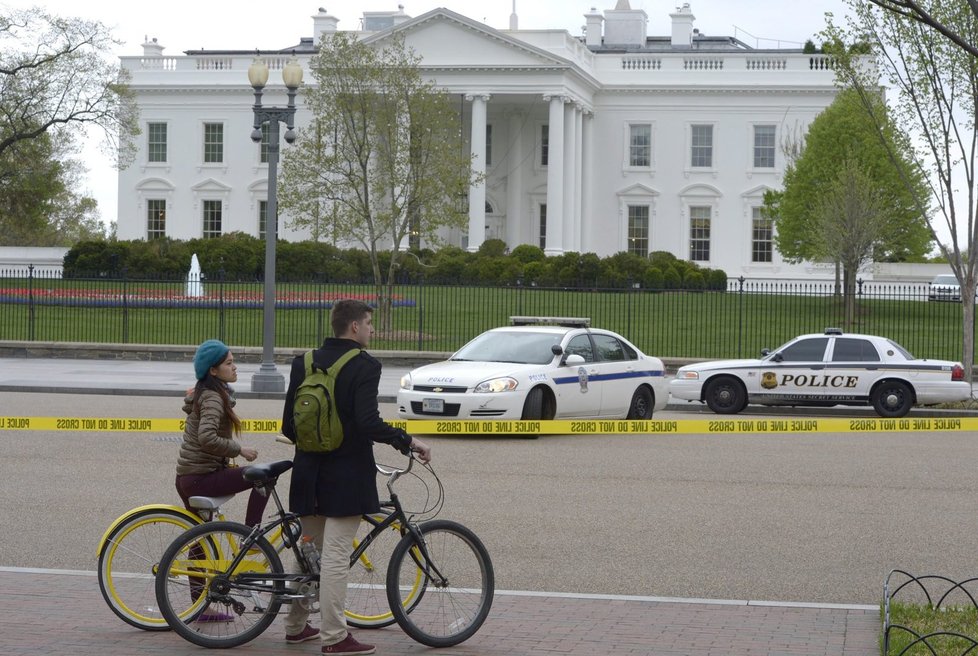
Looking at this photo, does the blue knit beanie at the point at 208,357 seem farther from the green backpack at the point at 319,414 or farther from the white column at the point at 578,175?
the white column at the point at 578,175

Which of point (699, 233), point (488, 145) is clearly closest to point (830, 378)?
point (699, 233)

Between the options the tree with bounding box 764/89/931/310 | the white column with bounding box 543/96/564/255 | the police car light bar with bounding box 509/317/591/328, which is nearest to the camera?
the police car light bar with bounding box 509/317/591/328

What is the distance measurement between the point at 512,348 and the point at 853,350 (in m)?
6.47

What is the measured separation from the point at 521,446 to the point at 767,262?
52.3 meters

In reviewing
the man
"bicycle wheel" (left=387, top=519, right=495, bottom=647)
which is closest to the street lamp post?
"bicycle wheel" (left=387, top=519, right=495, bottom=647)

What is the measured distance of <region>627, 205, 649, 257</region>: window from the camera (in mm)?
68188

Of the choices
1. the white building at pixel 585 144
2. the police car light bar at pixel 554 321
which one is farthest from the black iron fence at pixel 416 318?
the white building at pixel 585 144

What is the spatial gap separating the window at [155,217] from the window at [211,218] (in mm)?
2135

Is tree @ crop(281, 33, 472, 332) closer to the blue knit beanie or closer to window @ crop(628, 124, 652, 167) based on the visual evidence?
the blue knit beanie

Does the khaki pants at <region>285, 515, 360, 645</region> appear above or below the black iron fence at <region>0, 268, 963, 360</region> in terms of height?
below

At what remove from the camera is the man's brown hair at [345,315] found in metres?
6.86

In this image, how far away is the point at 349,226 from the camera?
117ft

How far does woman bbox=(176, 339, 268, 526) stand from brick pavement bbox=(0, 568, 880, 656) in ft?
2.50

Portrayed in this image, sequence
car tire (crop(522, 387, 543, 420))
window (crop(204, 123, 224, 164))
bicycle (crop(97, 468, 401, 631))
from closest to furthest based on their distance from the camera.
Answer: bicycle (crop(97, 468, 401, 631)) < car tire (crop(522, 387, 543, 420)) < window (crop(204, 123, 224, 164))
